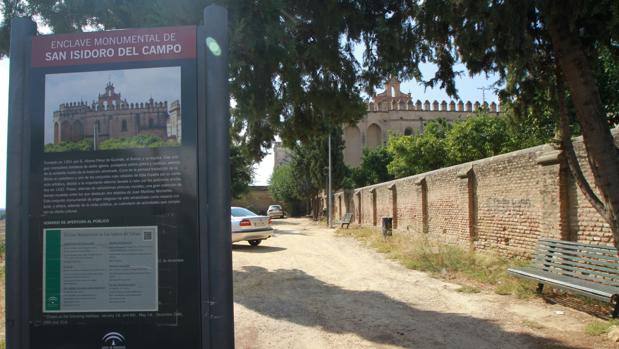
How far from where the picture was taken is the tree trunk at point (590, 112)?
501cm

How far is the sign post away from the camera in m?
2.84

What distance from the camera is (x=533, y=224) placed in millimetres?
10398

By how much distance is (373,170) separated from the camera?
46344 mm

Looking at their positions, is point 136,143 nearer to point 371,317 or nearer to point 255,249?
point 371,317

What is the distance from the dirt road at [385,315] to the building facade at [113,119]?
12.1ft

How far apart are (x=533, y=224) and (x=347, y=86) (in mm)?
5346

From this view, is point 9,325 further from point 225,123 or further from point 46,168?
point 225,123

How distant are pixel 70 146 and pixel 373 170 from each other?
44034 mm

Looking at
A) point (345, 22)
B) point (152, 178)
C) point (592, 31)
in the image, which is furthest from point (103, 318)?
point (592, 31)

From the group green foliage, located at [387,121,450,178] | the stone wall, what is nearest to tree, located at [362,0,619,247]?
green foliage, located at [387,121,450,178]

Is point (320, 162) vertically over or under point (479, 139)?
under

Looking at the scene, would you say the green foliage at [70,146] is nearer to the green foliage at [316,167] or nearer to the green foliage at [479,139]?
the green foliage at [479,139]

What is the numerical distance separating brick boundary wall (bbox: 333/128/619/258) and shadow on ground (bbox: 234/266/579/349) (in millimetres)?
3224

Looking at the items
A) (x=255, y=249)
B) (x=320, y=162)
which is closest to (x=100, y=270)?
(x=255, y=249)
